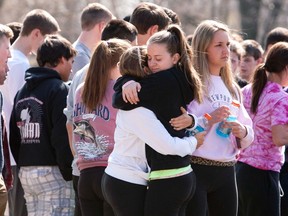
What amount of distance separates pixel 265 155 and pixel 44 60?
2.10m

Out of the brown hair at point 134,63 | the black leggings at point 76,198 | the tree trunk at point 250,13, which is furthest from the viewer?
the tree trunk at point 250,13

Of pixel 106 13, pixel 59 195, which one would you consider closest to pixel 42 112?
pixel 59 195

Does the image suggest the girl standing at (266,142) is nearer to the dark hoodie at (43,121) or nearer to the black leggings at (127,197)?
the dark hoodie at (43,121)

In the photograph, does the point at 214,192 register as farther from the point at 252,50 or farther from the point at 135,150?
the point at 252,50

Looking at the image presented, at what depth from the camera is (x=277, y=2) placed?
29.0m

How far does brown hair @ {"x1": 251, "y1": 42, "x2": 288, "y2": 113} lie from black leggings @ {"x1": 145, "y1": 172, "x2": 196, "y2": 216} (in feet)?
6.03

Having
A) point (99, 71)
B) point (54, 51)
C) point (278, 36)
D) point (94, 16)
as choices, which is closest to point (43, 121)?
point (54, 51)

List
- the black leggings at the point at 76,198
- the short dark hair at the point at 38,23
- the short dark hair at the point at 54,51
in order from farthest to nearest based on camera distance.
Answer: the short dark hair at the point at 38,23, the short dark hair at the point at 54,51, the black leggings at the point at 76,198

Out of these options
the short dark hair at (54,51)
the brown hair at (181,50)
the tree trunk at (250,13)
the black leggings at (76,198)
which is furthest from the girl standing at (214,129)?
the tree trunk at (250,13)

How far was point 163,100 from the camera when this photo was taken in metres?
6.02

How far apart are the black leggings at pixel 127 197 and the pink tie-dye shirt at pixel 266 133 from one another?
176 cm

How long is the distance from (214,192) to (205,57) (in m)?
1.04

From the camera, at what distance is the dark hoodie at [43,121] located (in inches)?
298

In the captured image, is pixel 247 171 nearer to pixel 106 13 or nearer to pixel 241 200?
pixel 241 200
